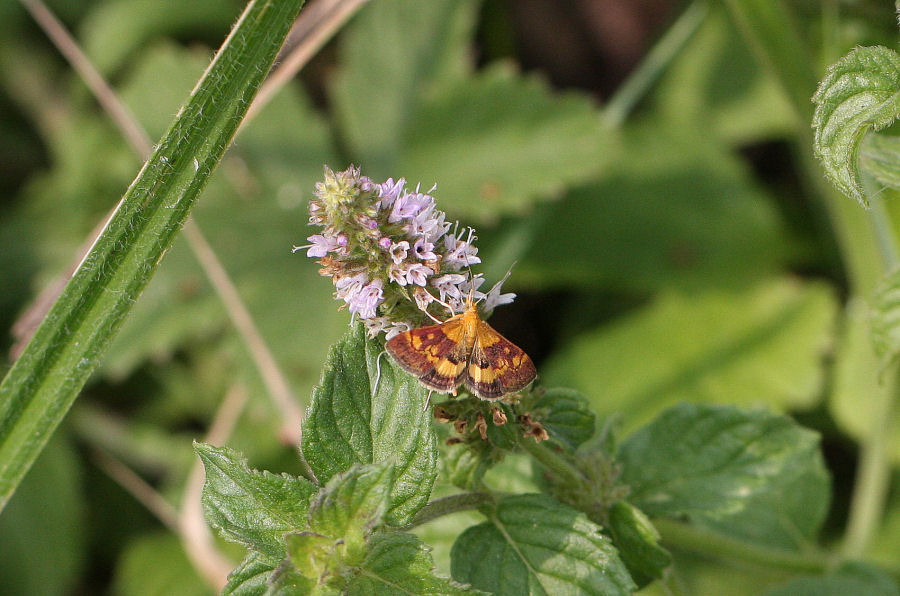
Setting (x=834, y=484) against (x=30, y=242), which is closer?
Answer: (x=834, y=484)

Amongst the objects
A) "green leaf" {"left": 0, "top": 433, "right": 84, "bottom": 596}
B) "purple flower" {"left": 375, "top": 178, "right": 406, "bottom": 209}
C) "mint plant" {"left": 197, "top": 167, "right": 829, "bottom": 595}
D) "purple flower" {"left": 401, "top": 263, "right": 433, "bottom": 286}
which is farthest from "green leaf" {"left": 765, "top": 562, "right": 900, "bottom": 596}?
"green leaf" {"left": 0, "top": 433, "right": 84, "bottom": 596}

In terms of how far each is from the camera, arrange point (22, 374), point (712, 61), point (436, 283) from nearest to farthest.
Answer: point (436, 283)
point (22, 374)
point (712, 61)

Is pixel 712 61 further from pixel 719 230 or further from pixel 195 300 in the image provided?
pixel 195 300

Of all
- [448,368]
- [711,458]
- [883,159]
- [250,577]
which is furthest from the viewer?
[711,458]

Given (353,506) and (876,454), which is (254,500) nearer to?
(353,506)

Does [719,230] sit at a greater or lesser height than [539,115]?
lesser

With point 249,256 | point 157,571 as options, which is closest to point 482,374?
point 249,256

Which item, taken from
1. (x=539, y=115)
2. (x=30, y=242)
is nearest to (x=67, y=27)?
(x=30, y=242)
